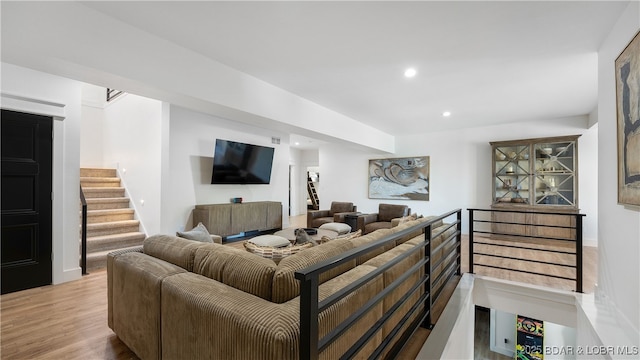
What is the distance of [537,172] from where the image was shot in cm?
515

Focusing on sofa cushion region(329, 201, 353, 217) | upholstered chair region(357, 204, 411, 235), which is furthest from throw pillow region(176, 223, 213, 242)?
sofa cushion region(329, 201, 353, 217)

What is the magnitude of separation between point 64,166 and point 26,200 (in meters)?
0.51

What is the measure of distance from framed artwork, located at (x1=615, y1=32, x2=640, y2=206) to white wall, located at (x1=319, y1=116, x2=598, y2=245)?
13.1 feet

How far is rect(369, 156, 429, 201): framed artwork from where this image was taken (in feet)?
22.0

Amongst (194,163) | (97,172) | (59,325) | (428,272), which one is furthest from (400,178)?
(97,172)

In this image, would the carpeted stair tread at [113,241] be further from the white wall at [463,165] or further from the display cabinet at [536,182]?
the display cabinet at [536,182]

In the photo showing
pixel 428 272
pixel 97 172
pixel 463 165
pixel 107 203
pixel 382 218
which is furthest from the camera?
pixel 463 165

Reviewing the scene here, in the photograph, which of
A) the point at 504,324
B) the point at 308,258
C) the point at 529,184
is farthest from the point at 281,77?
the point at 504,324

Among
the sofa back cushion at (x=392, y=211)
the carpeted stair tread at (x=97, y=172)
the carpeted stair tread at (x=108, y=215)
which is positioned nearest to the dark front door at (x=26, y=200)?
the carpeted stair tread at (x=108, y=215)

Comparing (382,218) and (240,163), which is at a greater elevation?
(240,163)

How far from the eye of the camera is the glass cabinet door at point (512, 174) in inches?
208

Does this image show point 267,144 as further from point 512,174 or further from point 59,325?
point 512,174

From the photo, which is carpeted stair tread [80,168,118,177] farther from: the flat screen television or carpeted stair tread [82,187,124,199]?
the flat screen television

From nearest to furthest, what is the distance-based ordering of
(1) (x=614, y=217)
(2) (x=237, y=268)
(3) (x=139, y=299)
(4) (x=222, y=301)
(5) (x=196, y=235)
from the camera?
(4) (x=222, y=301), (2) (x=237, y=268), (3) (x=139, y=299), (1) (x=614, y=217), (5) (x=196, y=235)
